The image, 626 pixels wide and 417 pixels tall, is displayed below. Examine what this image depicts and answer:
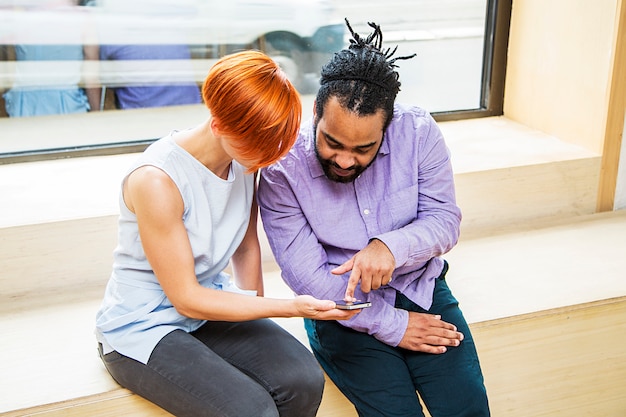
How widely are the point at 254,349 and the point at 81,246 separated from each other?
77 cm

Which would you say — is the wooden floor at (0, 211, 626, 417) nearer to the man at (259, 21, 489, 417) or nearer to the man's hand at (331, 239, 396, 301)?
the man at (259, 21, 489, 417)

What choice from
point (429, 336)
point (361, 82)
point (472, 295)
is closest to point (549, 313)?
point (472, 295)

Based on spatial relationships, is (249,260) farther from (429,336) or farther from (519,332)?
(519,332)

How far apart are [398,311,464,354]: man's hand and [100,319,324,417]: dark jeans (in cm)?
22

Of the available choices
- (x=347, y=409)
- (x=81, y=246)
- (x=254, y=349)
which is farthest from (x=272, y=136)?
(x=81, y=246)

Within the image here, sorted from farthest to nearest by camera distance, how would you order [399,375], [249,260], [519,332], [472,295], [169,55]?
[169,55], [472,295], [519,332], [249,260], [399,375]

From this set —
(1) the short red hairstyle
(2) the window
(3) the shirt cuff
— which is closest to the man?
(3) the shirt cuff

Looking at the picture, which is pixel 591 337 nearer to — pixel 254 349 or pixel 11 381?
pixel 254 349

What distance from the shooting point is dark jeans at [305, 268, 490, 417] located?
1.51 m

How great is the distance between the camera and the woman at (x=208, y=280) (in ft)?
4.44

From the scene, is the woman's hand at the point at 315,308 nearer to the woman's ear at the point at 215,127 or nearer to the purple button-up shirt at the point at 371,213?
the purple button-up shirt at the point at 371,213

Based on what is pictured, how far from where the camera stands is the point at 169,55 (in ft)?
8.43

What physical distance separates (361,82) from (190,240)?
49 centimetres

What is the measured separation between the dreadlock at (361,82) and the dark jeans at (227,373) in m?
0.52
